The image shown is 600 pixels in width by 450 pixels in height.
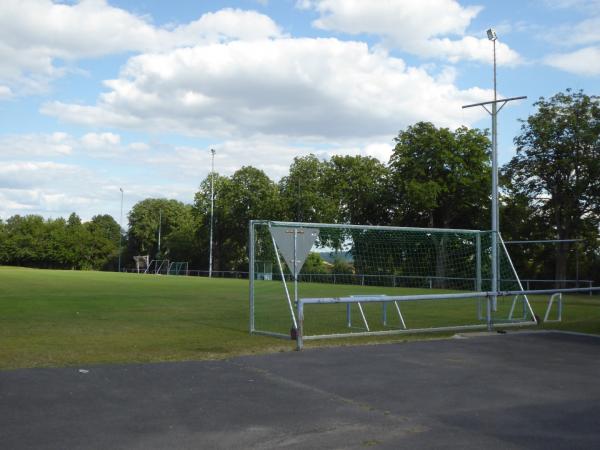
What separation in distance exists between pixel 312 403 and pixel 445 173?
49.3 metres

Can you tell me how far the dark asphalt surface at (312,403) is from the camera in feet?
19.3

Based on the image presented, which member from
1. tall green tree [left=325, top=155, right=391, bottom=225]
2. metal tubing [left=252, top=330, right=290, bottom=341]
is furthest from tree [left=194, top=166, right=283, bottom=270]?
metal tubing [left=252, top=330, right=290, bottom=341]

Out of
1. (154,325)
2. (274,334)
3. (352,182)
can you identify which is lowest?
(154,325)

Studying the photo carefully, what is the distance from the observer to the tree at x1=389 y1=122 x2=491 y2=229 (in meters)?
53.3

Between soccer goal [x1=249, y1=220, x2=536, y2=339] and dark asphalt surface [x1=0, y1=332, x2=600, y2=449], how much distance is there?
123 inches

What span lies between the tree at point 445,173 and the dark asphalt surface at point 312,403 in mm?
43227

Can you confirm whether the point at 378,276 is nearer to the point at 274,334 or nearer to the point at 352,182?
the point at 274,334

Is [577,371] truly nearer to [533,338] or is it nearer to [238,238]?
[533,338]

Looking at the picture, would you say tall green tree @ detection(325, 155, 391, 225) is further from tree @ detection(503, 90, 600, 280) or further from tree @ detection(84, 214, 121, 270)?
tree @ detection(84, 214, 121, 270)

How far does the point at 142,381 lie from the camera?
844cm

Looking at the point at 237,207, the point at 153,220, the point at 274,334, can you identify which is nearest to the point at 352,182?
the point at 237,207

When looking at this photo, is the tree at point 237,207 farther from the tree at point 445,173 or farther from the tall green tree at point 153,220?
the tall green tree at point 153,220

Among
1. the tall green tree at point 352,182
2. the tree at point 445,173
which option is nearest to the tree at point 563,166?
the tree at point 445,173

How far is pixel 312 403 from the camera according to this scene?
7371mm
